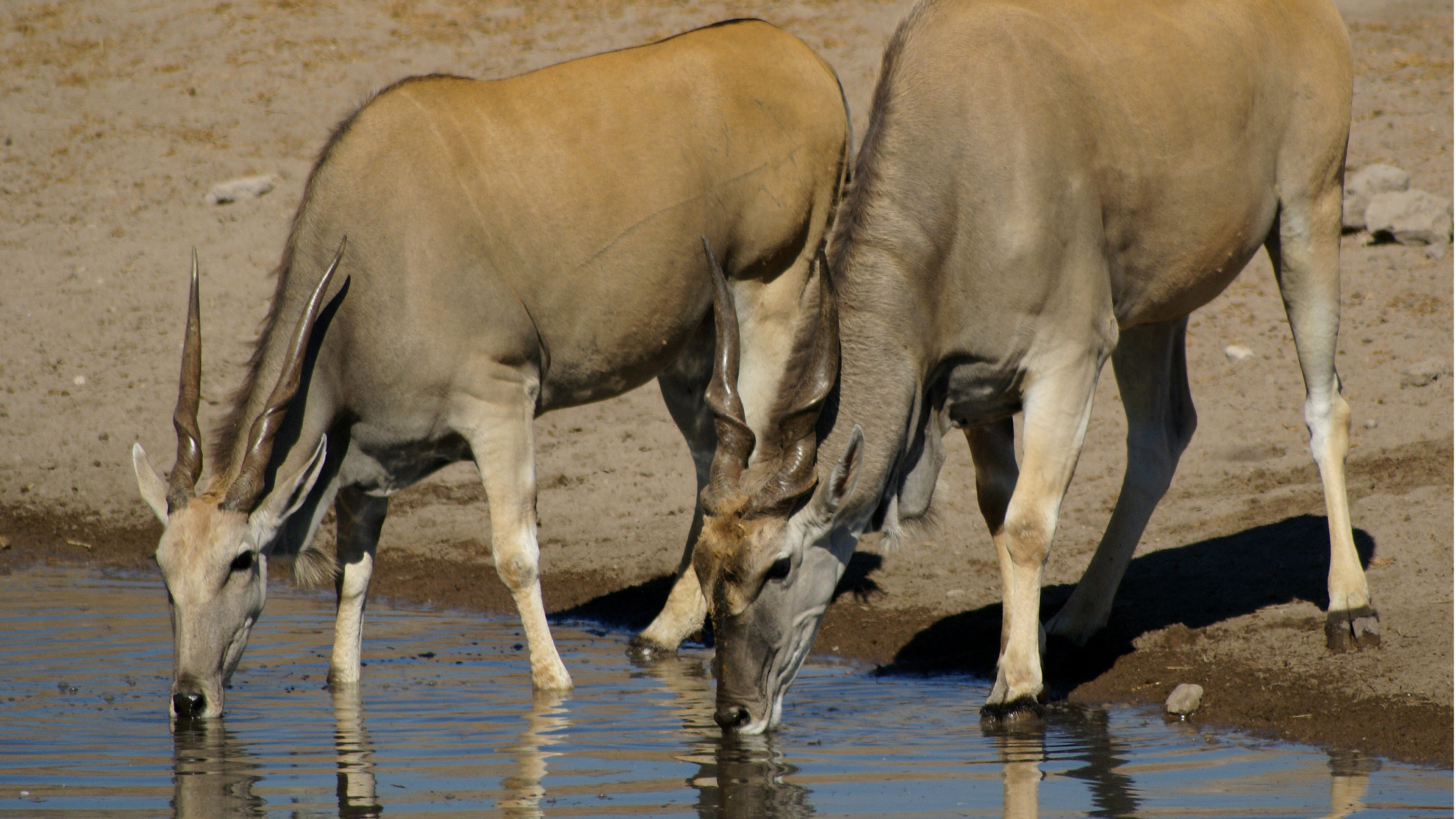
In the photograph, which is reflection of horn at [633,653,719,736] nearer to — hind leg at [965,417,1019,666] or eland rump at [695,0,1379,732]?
eland rump at [695,0,1379,732]

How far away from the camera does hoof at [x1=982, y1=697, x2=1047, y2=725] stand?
6.14 meters

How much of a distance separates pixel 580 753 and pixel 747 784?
30.7 inches

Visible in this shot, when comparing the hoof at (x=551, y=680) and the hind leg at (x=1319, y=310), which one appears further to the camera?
the hind leg at (x=1319, y=310)

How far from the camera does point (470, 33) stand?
20.7 meters

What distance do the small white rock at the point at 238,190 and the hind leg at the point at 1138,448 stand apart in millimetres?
10014

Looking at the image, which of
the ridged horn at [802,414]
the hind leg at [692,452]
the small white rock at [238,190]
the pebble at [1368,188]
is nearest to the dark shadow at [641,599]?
the hind leg at [692,452]

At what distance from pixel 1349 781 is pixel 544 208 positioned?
406 centimetres

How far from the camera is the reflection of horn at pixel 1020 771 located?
5012mm

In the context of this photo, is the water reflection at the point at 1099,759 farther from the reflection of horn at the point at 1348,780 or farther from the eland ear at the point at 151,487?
the eland ear at the point at 151,487

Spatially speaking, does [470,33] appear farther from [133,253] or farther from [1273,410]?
[1273,410]

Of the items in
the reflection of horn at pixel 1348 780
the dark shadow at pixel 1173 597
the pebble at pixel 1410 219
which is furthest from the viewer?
the pebble at pixel 1410 219

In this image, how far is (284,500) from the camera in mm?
6695

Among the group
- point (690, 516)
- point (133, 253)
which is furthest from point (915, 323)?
point (133, 253)

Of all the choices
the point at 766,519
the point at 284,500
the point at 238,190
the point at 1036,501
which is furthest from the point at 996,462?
the point at 238,190
